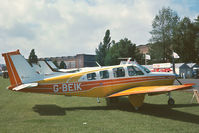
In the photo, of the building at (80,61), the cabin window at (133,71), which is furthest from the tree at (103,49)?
the cabin window at (133,71)

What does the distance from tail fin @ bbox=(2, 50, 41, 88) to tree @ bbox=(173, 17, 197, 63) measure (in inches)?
1882

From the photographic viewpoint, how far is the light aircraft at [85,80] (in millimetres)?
9703

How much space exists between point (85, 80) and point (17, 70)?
12.6 ft

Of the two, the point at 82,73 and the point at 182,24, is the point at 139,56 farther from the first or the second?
the point at 82,73

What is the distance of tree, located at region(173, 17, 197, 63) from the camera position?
162 feet

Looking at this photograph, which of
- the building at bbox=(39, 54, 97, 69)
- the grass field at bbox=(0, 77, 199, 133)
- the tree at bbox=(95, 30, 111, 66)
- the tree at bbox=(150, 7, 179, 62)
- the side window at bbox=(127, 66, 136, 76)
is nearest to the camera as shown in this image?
the grass field at bbox=(0, 77, 199, 133)

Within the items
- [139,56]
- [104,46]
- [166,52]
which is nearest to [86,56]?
[104,46]

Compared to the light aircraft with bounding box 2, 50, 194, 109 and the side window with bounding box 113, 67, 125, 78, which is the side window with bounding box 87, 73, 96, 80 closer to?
the light aircraft with bounding box 2, 50, 194, 109

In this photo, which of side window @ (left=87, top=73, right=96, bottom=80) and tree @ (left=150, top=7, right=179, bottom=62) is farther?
tree @ (left=150, top=7, right=179, bottom=62)

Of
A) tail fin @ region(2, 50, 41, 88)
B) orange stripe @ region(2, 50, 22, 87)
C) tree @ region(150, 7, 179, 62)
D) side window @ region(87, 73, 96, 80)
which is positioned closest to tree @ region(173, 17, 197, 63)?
tree @ region(150, 7, 179, 62)

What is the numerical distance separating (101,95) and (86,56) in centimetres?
10188

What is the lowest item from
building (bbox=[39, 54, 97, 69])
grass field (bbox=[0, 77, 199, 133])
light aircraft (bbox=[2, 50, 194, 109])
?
grass field (bbox=[0, 77, 199, 133])

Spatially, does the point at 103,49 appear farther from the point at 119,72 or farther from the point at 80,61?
the point at 119,72

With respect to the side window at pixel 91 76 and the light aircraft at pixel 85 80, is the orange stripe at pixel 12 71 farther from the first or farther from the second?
the side window at pixel 91 76
